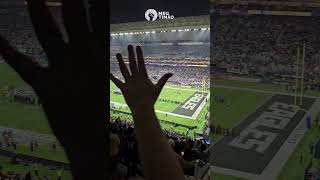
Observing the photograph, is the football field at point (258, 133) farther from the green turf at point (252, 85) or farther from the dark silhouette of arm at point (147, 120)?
the dark silhouette of arm at point (147, 120)

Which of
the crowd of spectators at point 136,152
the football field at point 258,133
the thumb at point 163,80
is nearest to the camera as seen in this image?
the thumb at point 163,80

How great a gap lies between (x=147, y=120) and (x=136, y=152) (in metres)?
1.62

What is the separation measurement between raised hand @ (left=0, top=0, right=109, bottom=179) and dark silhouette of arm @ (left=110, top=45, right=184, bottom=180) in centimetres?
12

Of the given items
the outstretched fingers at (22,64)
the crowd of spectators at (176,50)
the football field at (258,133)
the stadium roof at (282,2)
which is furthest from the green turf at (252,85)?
the outstretched fingers at (22,64)

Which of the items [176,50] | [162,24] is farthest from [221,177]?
[162,24]

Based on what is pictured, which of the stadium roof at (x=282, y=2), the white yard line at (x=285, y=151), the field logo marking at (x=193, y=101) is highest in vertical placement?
the stadium roof at (x=282, y=2)

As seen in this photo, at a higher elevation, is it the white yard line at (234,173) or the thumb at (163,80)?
the thumb at (163,80)

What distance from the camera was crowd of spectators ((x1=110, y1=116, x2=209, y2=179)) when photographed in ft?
10.7

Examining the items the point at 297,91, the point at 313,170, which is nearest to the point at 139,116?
the point at 313,170

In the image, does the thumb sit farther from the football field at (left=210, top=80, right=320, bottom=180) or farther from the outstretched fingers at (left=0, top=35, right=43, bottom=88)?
the football field at (left=210, top=80, right=320, bottom=180)

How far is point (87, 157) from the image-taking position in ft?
5.24

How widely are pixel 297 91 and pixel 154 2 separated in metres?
4.11

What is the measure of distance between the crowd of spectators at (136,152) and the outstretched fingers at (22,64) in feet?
5.14

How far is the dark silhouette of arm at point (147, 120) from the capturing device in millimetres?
1687
